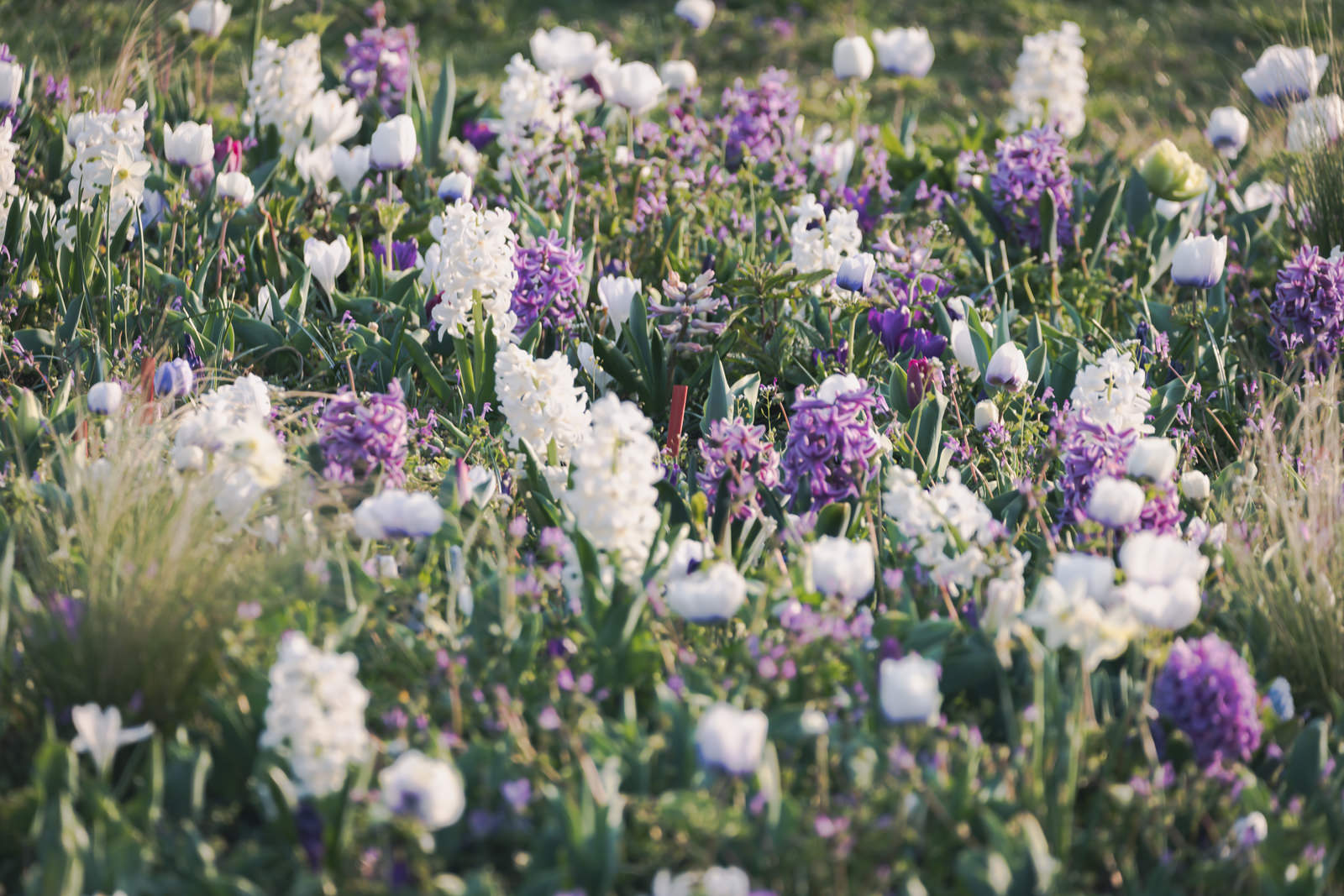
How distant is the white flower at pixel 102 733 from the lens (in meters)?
1.76

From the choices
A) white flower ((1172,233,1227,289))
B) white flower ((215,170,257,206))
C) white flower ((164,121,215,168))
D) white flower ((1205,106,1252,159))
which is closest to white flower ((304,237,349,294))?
white flower ((215,170,257,206))

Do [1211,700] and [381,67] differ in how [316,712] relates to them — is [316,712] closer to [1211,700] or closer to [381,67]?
[1211,700]

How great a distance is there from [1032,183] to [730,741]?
2826 millimetres

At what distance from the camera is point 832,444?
2400 millimetres

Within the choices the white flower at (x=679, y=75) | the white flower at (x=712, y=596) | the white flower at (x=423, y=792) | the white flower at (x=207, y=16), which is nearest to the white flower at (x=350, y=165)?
the white flower at (x=207, y=16)

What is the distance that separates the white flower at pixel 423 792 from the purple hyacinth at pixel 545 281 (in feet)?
5.88

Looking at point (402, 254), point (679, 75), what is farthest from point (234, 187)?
point (679, 75)

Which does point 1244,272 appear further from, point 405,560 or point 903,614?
point 405,560

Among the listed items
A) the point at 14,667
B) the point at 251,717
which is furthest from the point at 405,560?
the point at 14,667

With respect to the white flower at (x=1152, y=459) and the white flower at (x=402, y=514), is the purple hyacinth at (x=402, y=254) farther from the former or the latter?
Answer: the white flower at (x=1152, y=459)

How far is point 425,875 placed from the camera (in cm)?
166

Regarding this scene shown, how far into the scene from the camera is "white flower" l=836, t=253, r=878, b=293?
3.09 meters

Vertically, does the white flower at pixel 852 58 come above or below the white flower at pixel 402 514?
above

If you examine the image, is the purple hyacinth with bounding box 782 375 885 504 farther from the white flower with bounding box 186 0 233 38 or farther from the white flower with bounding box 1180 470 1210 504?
the white flower with bounding box 186 0 233 38
